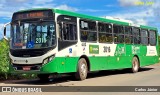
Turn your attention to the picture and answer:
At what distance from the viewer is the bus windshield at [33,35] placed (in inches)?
623

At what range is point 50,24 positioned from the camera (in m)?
15.9

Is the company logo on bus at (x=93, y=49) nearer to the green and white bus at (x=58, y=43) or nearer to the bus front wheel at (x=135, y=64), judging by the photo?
the green and white bus at (x=58, y=43)

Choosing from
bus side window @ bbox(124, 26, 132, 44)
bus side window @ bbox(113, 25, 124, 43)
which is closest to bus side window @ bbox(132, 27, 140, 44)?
bus side window @ bbox(124, 26, 132, 44)

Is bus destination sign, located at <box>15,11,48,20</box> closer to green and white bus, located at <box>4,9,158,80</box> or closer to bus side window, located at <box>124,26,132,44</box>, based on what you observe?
green and white bus, located at <box>4,9,158,80</box>

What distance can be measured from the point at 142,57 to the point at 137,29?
1812 mm

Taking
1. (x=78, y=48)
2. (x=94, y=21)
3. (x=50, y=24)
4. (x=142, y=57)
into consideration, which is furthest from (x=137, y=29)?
(x=50, y=24)

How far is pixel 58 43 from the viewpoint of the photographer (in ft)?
51.9

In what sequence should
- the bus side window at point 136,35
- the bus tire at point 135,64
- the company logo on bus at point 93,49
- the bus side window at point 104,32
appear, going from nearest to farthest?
1. the company logo on bus at point 93,49
2. the bus side window at point 104,32
3. the bus tire at point 135,64
4. the bus side window at point 136,35

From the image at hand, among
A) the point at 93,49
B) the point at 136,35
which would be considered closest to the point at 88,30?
the point at 93,49

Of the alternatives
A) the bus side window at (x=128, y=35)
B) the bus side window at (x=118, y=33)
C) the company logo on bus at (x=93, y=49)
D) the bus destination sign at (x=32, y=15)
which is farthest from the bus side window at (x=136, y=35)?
the bus destination sign at (x=32, y=15)

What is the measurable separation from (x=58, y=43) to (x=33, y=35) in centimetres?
108

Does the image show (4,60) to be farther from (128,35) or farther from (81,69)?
(128,35)

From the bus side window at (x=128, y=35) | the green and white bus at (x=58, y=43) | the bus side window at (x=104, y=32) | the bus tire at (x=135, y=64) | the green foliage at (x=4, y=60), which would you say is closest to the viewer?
the green and white bus at (x=58, y=43)

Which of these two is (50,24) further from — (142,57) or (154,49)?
(154,49)
